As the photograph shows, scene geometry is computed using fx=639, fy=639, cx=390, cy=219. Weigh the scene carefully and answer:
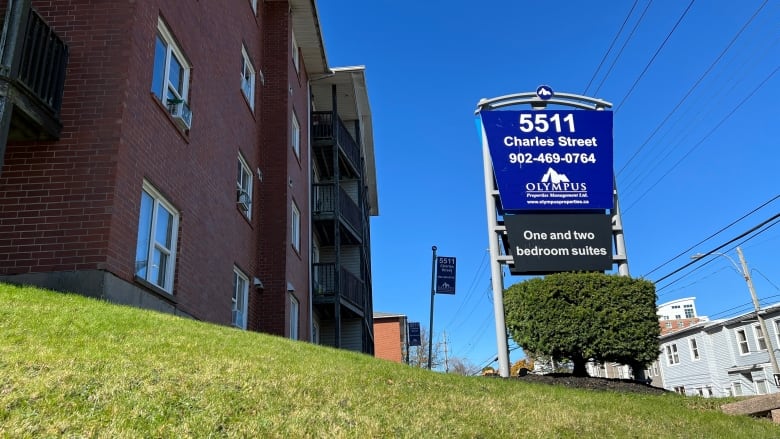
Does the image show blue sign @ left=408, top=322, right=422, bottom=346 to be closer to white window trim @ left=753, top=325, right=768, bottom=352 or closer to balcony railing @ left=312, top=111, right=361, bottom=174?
balcony railing @ left=312, top=111, right=361, bottom=174

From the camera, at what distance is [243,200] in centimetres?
1543

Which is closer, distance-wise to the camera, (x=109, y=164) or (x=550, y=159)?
(x=109, y=164)

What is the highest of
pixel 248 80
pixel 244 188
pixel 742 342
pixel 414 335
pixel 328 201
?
pixel 248 80

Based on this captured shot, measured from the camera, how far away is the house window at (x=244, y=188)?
15.3 meters

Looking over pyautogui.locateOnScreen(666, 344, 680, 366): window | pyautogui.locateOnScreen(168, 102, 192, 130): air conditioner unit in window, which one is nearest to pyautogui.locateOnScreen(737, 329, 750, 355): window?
pyautogui.locateOnScreen(666, 344, 680, 366): window

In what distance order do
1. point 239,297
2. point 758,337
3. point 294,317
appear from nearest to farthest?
point 239,297, point 294,317, point 758,337

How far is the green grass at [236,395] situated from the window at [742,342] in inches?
1359

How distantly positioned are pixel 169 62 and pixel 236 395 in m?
7.78

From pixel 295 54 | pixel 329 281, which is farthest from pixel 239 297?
pixel 295 54

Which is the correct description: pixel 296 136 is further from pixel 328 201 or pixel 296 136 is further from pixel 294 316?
pixel 294 316

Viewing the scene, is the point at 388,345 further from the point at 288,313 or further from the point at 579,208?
the point at 579,208

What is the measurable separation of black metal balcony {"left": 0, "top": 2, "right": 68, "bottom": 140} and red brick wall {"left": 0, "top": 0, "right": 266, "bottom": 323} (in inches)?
9.0

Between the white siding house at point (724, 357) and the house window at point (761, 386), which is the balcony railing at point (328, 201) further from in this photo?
the house window at point (761, 386)

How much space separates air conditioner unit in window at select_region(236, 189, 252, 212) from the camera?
15.2m
